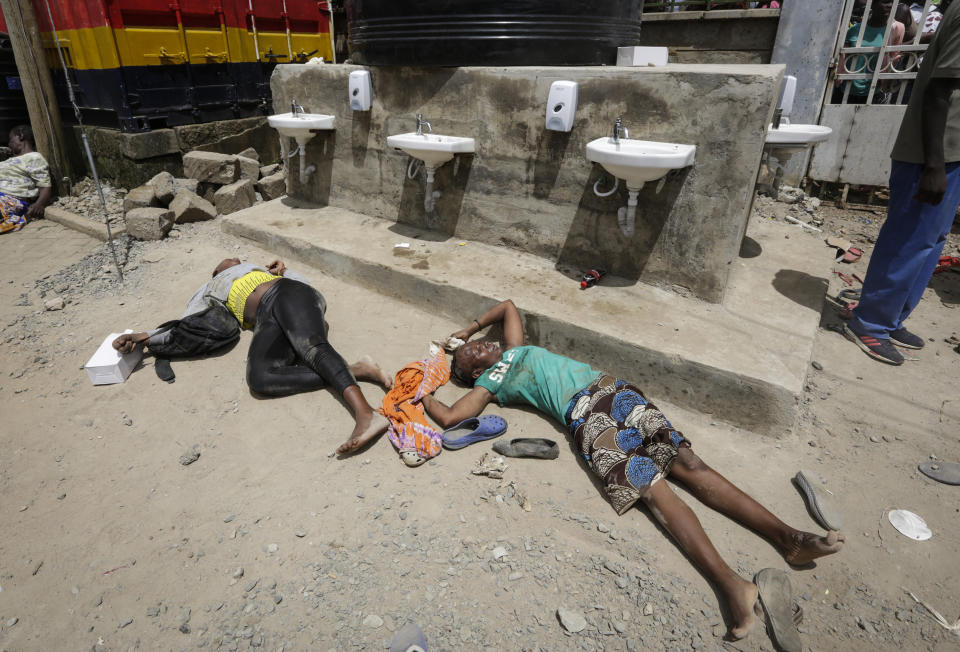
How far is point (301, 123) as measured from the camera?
202 inches

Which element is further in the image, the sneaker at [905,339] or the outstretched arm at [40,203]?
the outstretched arm at [40,203]

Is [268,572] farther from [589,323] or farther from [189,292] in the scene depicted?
[189,292]

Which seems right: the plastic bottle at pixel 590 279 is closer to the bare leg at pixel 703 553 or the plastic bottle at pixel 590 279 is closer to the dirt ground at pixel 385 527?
the dirt ground at pixel 385 527

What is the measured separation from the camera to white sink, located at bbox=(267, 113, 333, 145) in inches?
203

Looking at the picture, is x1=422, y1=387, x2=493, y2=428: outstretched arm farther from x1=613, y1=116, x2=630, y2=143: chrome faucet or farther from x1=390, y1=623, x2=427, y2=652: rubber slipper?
x1=613, y1=116, x2=630, y2=143: chrome faucet

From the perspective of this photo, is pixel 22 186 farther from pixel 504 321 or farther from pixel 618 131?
pixel 618 131

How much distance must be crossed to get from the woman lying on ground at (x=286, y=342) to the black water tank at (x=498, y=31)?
90.3 inches

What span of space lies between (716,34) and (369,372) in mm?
6646

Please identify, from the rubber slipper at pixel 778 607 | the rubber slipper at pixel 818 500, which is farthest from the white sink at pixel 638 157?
the rubber slipper at pixel 778 607

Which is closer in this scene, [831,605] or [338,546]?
[831,605]

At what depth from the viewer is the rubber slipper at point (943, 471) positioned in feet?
9.00

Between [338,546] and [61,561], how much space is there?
47.7 inches

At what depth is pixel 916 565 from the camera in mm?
2314

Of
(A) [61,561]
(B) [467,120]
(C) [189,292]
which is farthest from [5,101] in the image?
(A) [61,561]
